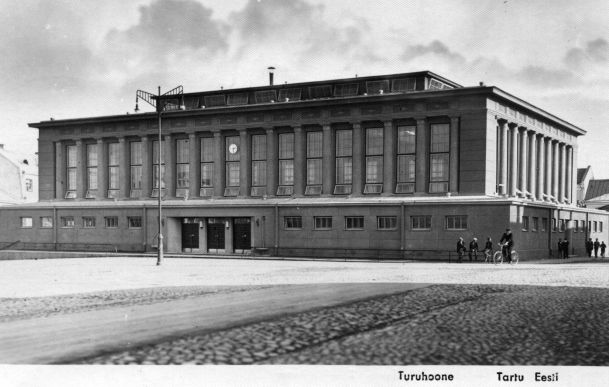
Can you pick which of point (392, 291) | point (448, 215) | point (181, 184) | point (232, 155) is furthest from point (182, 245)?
point (392, 291)

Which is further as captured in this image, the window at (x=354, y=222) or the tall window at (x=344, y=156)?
the tall window at (x=344, y=156)

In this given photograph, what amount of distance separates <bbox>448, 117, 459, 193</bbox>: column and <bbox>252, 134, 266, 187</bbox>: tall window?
607 inches

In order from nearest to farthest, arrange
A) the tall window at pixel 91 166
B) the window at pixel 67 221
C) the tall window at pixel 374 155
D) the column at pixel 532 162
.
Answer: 1. the tall window at pixel 374 155
2. the column at pixel 532 162
3. the window at pixel 67 221
4. the tall window at pixel 91 166

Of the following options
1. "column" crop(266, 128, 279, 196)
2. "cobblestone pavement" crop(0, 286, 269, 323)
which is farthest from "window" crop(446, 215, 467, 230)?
"cobblestone pavement" crop(0, 286, 269, 323)

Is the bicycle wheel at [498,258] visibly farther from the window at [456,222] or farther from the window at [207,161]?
the window at [207,161]

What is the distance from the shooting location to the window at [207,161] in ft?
181

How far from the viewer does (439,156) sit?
4791 centimetres

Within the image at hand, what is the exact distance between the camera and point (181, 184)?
56094 mm

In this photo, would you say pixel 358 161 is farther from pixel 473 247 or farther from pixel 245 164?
pixel 473 247

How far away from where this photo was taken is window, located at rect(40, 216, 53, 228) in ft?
193

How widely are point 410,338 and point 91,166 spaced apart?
52.5 meters

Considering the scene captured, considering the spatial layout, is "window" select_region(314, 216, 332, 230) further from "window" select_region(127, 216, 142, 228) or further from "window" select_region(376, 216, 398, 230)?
"window" select_region(127, 216, 142, 228)

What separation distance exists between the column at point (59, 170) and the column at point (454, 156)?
35.6 metres

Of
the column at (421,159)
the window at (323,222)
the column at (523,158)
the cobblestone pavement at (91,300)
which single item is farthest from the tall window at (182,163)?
the cobblestone pavement at (91,300)
